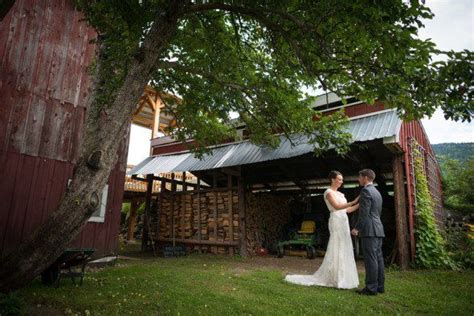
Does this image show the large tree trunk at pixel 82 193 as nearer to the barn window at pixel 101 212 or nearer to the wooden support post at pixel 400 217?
the barn window at pixel 101 212

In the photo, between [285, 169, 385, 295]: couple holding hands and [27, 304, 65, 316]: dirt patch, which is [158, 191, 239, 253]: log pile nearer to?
[285, 169, 385, 295]: couple holding hands

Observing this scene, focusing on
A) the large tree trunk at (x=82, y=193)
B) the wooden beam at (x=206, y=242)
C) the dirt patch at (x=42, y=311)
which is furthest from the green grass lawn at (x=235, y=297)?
the wooden beam at (x=206, y=242)

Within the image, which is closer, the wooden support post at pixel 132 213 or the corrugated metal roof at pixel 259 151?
the corrugated metal roof at pixel 259 151

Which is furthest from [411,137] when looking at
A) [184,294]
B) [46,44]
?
[46,44]

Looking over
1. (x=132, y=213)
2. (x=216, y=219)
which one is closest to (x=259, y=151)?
(x=216, y=219)

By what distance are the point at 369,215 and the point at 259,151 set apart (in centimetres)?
521

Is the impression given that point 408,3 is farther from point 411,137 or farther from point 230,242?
point 230,242

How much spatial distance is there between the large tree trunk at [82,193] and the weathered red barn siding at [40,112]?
13.6 feet

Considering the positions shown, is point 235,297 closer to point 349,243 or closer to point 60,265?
point 349,243

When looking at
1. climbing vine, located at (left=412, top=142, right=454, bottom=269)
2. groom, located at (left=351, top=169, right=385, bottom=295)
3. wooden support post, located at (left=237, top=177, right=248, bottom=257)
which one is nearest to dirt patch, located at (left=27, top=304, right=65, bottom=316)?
groom, located at (left=351, top=169, right=385, bottom=295)

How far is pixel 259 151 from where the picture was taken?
33.6 ft

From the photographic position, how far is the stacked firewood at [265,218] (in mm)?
12062

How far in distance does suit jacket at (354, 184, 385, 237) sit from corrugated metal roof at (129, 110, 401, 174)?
6.48 feet

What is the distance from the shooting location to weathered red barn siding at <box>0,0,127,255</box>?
728 cm
